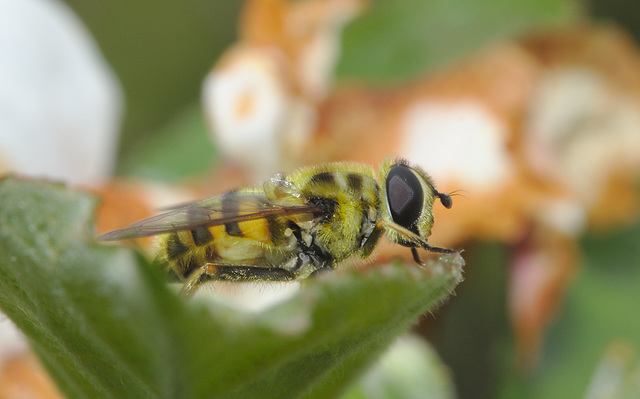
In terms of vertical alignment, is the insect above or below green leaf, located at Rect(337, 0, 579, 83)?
below

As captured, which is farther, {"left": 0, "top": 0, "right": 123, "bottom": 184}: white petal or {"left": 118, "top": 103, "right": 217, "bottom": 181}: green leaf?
{"left": 118, "top": 103, "right": 217, "bottom": 181}: green leaf

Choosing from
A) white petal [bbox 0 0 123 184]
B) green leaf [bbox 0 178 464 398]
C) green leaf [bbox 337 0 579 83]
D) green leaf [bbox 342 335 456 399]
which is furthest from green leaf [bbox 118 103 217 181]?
green leaf [bbox 0 178 464 398]

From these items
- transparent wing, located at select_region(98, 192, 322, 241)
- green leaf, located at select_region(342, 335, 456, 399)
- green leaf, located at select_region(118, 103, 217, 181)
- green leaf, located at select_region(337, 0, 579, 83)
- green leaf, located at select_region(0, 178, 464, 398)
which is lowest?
green leaf, located at select_region(342, 335, 456, 399)

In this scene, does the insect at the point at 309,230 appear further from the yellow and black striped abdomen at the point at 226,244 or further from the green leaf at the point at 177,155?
the green leaf at the point at 177,155

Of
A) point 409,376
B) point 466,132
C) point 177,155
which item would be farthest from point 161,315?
point 177,155

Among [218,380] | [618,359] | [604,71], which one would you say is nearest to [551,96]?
[604,71]

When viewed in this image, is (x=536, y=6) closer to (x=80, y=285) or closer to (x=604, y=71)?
(x=604, y=71)

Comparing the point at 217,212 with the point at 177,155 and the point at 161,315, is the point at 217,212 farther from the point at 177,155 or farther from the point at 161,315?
the point at 177,155

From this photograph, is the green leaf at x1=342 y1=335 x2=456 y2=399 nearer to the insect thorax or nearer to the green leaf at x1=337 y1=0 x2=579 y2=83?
the insect thorax
